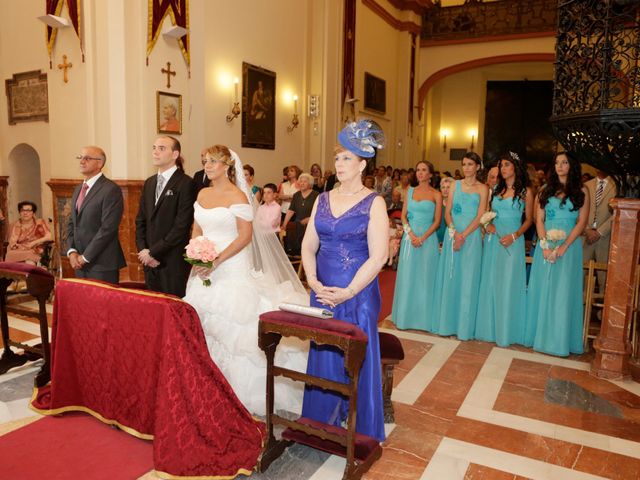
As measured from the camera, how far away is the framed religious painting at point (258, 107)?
9867mm

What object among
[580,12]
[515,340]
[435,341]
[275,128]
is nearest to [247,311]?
[435,341]

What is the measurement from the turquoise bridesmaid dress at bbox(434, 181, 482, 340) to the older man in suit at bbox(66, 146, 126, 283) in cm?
331

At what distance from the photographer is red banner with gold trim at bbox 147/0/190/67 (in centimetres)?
698

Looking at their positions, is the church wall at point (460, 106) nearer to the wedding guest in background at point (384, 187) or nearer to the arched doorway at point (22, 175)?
the wedding guest in background at point (384, 187)

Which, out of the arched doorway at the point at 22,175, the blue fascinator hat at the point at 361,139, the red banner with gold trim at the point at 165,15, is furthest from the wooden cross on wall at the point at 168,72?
the blue fascinator hat at the point at 361,139

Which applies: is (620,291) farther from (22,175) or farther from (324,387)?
(22,175)

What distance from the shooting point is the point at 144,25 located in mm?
6945

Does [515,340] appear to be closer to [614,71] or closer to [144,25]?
[614,71]

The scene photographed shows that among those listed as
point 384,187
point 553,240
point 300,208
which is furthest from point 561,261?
point 384,187

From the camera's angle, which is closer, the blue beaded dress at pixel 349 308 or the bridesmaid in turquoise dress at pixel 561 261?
the blue beaded dress at pixel 349 308

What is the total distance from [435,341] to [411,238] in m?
1.13

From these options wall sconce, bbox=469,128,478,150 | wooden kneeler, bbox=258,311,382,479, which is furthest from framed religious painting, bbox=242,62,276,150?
wall sconce, bbox=469,128,478,150

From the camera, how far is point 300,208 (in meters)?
8.14

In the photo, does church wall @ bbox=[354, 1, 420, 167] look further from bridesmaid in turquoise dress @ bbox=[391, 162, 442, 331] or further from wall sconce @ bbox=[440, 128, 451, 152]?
bridesmaid in turquoise dress @ bbox=[391, 162, 442, 331]
